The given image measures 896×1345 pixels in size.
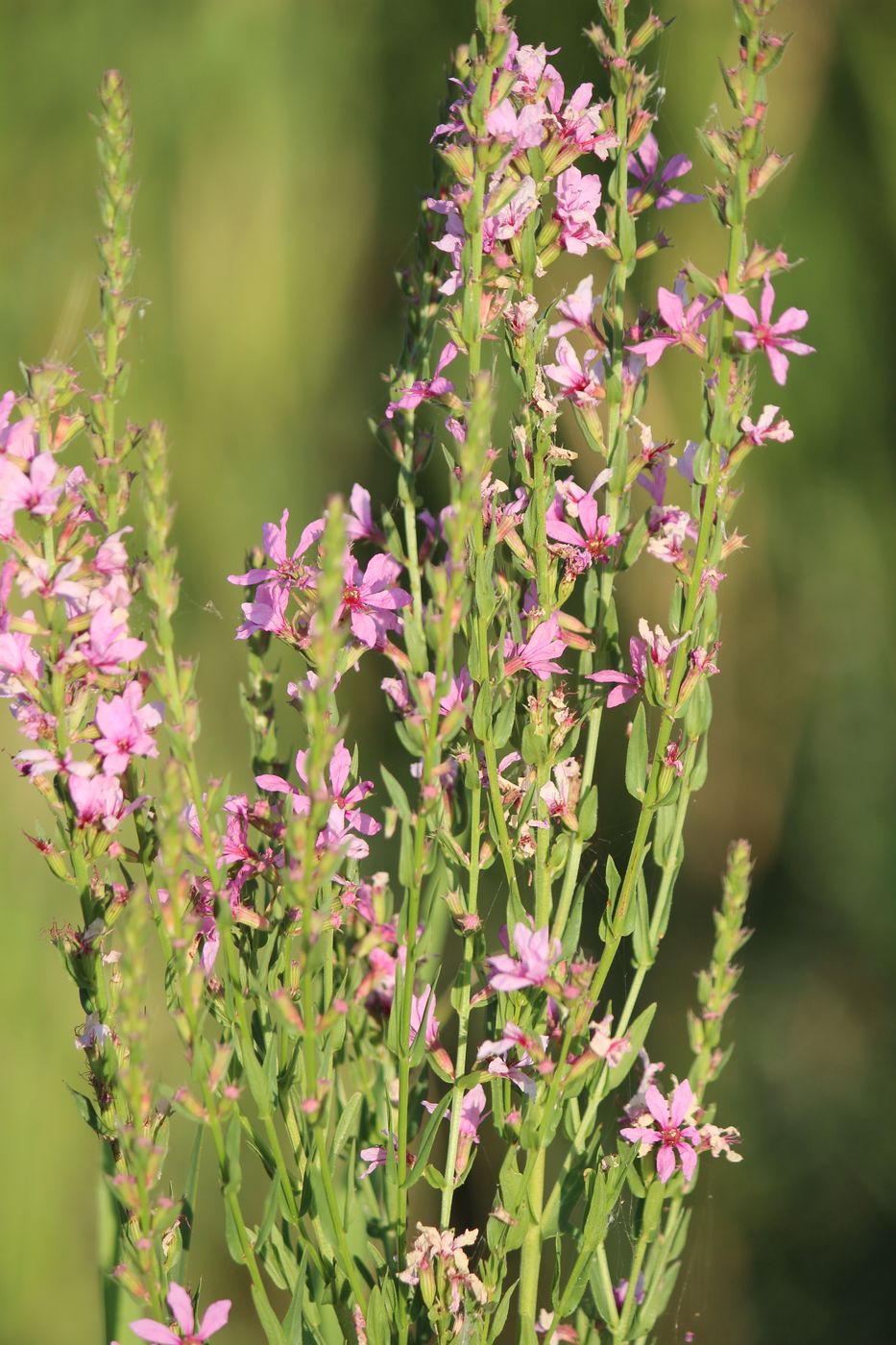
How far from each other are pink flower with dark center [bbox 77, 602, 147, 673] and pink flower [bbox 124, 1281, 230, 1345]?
19 centimetres

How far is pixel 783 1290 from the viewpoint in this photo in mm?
875

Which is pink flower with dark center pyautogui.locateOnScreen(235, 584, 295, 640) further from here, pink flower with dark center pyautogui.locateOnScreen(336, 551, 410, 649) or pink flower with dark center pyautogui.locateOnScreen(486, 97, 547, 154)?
pink flower with dark center pyautogui.locateOnScreen(486, 97, 547, 154)

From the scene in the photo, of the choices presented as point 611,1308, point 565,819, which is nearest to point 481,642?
point 565,819

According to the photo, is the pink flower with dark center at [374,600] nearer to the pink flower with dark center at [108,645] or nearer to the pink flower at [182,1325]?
the pink flower with dark center at [108,645]

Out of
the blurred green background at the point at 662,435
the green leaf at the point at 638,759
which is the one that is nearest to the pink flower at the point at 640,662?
the green leaf at the point at 638,759

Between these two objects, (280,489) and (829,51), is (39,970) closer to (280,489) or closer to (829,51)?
(280,489)

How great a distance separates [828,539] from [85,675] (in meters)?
0.70

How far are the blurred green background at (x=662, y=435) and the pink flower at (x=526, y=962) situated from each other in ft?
1.87

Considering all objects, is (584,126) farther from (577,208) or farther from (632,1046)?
(632,1046)

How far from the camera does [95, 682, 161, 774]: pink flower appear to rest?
0.35m

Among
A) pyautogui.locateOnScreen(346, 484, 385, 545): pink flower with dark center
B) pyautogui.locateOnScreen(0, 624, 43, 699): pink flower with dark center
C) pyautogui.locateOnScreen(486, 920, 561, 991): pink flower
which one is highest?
pyautogui.locateOnScreen(346, 484, 385, 545): pink flower with dark center

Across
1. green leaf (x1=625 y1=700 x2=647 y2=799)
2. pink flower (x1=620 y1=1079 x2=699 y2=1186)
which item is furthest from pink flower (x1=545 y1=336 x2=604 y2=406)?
pink flower (x1=620 y1=1079 x2=699 y2=1186)

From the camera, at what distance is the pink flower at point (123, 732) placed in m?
0.35

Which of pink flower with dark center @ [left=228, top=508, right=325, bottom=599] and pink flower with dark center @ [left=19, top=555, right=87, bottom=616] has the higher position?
pink flower with dark center @ [left=228, top=508, right=325, bottom=599]
